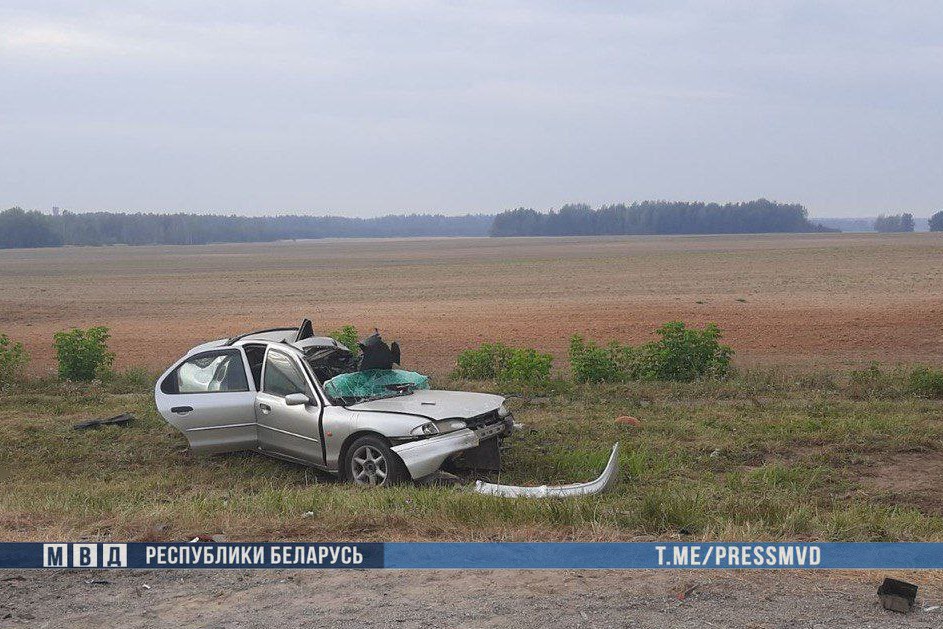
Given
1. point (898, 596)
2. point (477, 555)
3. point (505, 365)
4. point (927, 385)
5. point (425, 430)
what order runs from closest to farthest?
1. point (898, 596)
2. point (477, 555)
3. point (425, 430)
4. point (927, 385)
5. point (505, 365)

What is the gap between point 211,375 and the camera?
31.5ft

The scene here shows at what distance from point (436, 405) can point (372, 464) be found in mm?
842

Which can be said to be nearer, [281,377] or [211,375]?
[281,377]

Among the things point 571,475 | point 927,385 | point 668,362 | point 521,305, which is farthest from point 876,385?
point 521,305

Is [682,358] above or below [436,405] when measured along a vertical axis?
below

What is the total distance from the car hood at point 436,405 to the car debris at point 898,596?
13.5ft

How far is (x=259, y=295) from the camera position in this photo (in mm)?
46844

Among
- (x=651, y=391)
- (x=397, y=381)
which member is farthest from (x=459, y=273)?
(x=397, y=381)

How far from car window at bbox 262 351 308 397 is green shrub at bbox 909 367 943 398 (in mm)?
9117

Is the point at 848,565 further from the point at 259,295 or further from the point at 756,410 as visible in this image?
the point at 259,295

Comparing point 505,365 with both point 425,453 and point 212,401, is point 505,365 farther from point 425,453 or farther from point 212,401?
point 425,453

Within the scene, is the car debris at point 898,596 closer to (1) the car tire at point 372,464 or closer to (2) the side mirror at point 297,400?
(1) the car tire at point 372,464

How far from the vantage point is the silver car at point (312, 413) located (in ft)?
26.0

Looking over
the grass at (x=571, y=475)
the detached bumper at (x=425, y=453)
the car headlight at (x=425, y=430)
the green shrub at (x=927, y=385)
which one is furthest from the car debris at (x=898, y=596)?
the green shrub at (x=927, y=385)
